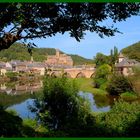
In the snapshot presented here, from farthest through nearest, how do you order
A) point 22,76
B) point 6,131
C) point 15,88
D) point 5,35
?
point 22,76
point 15,88
point 6,131
point 5,35

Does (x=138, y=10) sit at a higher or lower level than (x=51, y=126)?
higher

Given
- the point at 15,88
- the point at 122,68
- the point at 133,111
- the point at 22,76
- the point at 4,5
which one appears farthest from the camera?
the point at 22,76

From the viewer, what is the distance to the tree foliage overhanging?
6.85 m

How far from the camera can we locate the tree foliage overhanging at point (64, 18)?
685 centimetres

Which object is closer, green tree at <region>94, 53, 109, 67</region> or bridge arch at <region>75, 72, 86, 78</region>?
green tree at <region>94, 53, 109, 67</region>

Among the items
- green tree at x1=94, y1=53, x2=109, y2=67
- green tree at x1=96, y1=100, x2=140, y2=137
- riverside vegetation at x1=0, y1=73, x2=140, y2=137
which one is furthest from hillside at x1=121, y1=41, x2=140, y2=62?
green tree at x1=96, y1=100, x2=140, y2=137

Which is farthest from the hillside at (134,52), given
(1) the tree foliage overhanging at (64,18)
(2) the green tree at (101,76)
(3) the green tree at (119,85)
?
(1) the tree foliage overhanging at (64,18)

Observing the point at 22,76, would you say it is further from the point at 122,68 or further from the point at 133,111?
the point at 133,111

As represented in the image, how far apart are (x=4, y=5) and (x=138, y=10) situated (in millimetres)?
2730

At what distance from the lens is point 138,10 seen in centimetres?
719

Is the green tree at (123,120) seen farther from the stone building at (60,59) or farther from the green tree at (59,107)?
the stone building at (60,59)

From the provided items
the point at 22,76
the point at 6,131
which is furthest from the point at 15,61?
the point at 6,131

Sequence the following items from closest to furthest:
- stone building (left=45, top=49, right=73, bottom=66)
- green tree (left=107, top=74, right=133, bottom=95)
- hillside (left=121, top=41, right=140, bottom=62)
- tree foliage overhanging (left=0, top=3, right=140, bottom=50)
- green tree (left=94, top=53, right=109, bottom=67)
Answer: tree foliage overhanging (left=0, top=3, right=140, bottom=50), green tree (left=107, top=74, right=133, bottom=95), green tree (left=94, top=53, right=109, bottom=67), hillside (left=121, top=41, right=140, bottom=62), stone building (left=45, top=49, right=73, bottom=66)

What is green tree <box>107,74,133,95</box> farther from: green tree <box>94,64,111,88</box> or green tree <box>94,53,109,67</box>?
green tree <box>94,53,109,67</box>
